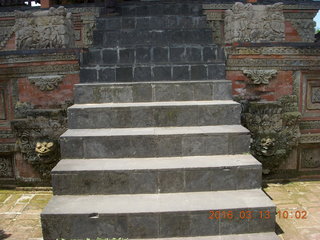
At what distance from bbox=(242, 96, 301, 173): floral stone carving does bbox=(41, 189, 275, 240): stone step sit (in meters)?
1.88

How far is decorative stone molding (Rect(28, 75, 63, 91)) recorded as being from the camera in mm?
4801

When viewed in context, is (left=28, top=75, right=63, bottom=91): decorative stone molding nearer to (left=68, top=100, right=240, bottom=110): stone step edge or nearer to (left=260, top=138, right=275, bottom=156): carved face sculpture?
(left=68, top=100, right=240, bottom=110): stone step edge

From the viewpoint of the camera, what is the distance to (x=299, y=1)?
718cm

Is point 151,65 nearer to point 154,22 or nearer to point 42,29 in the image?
point 154,22

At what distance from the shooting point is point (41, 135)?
494 cm

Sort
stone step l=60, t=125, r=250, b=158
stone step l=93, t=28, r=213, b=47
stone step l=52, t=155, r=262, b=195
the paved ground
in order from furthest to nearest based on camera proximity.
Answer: stone step l=93, t=28, r=213, b=47 < stone step l=60, t=125, r=250, b=158 < the paved ground < stone step l=52, t=155, r=262, b=195

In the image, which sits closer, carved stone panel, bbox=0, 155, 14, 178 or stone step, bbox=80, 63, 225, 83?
stone step, bbox=80, 63, 225, 83

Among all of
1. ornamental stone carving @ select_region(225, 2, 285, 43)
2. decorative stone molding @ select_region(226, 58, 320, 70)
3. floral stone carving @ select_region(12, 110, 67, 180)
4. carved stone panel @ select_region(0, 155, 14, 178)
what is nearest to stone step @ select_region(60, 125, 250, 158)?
floral stone carving @ select_region(12, 110, 67, 180)

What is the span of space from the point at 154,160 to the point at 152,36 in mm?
3239

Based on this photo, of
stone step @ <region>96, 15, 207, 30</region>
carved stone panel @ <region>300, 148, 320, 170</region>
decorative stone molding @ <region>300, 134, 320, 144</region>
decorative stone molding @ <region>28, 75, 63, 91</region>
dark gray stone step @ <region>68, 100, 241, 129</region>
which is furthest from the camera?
stone step @ <region>96, 15, 207, 30</region>

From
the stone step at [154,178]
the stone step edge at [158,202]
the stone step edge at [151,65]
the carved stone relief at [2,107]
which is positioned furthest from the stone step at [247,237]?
the carved stone relief at [2,107]

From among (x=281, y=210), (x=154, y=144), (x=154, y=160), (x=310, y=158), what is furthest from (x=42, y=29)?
(x=310, y=158)

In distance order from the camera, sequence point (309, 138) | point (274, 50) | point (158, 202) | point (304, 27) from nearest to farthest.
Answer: point (158, 202)
point (274, 50)
point (309, 138)
point (304, 27)

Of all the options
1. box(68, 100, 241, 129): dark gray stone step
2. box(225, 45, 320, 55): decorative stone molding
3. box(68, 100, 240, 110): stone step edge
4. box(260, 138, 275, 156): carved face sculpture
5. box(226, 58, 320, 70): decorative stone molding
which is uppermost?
box(225, 45, 320, 55): decorative stone molding
